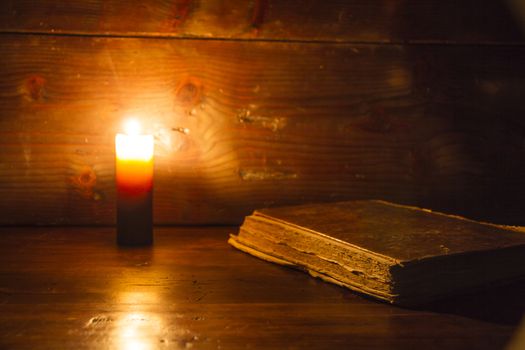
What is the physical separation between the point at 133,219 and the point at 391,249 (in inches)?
19.7

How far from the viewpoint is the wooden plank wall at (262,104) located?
1276mm

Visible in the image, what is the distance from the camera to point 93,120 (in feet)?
4.23

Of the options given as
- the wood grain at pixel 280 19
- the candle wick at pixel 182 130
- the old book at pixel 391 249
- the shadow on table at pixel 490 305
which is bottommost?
the shadow on table at pixel 490 305

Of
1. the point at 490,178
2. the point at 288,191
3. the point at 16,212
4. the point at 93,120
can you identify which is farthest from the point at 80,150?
the point at 490,178

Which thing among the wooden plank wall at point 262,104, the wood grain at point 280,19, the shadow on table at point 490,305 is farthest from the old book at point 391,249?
the wood grain at point 280,19

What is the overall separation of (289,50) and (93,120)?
0.45 m

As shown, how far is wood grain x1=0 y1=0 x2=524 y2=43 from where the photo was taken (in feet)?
4.14

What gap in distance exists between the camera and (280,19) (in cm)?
132

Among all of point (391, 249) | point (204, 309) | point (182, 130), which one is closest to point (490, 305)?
point (391, 249)

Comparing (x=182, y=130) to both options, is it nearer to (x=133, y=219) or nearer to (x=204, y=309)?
(x=133, y=219)

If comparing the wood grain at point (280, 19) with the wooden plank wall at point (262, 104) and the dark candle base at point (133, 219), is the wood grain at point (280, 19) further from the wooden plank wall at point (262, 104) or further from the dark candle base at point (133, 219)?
the dark candle base at point (133, 219)

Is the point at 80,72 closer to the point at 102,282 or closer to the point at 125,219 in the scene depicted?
the point at 125,219

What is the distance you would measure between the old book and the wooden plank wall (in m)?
0.28

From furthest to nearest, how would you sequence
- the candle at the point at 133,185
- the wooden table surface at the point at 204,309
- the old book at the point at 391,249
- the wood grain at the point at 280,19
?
the wood grain at the point at 280,19
the candle at the point at 133,185
the old book at the point at 391,249
the wooden table surface at the point at 204,309
